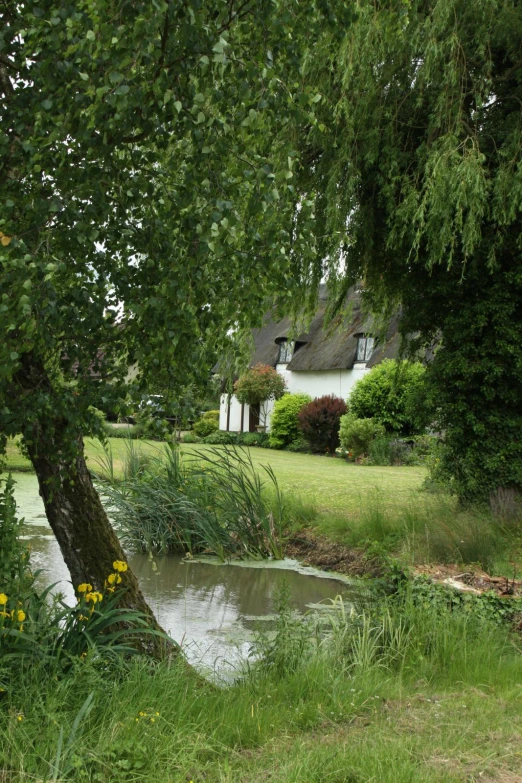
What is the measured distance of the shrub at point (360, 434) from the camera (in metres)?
24.8

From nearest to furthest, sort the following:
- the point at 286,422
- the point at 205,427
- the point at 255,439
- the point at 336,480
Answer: the point at 336,480
the point at 286,422
the point at 255,439
the point at 205,427

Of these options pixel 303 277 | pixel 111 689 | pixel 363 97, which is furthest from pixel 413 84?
pixel 111 689

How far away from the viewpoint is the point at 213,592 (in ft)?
29.3

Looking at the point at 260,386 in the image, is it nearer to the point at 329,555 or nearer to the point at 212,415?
the point at 212,415

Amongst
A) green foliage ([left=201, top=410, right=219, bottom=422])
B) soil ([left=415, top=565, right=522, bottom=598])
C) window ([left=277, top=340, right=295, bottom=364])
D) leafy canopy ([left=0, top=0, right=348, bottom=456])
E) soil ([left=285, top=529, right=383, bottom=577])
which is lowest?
green foliage ([left=201, top=410, right=219, bottom=422])

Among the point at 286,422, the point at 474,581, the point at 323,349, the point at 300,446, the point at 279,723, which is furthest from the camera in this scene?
the point at 323,349

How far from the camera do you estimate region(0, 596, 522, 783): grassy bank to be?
3422 mm

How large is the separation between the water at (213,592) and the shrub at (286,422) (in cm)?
1955

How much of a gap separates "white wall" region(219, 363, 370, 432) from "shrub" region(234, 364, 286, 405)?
806 millimetres

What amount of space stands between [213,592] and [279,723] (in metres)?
4.82

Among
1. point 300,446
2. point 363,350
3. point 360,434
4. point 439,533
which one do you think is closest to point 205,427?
point 300,446

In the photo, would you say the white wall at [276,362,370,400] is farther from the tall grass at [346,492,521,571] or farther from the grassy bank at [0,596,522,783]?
the grassy bank at [0,596,522,783]

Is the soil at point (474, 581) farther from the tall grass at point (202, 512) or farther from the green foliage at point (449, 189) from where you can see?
the tall grass at point (202, 512)

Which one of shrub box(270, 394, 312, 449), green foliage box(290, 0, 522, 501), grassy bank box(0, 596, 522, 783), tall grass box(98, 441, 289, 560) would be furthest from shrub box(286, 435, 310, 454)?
grassy bank box(0, 596, 522, 783)
